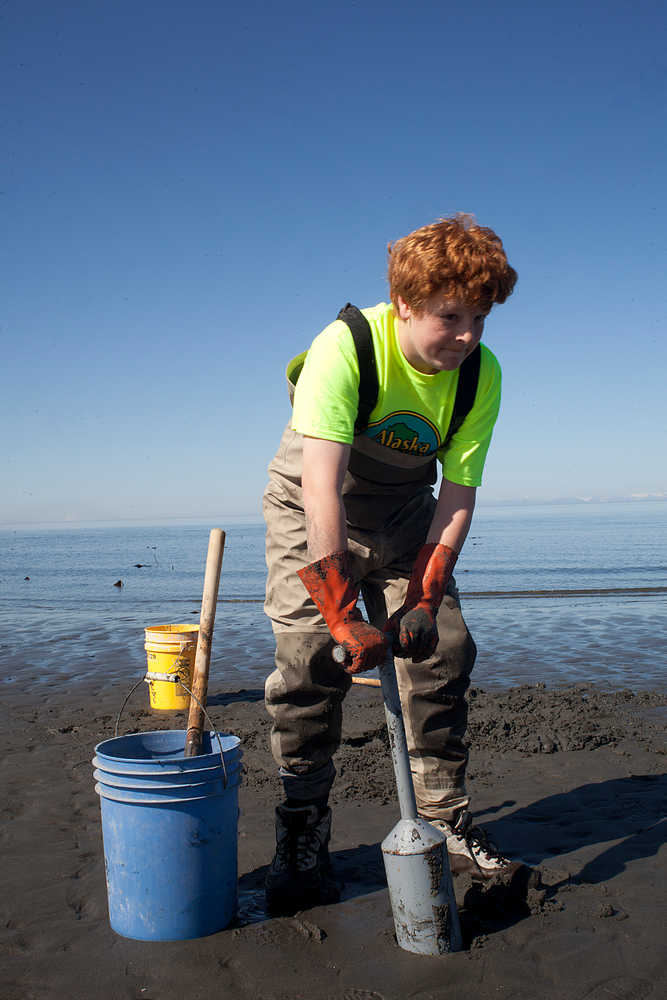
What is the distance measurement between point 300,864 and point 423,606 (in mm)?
1112

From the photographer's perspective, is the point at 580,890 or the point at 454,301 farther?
the point at 580,890

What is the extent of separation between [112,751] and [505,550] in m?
22.3

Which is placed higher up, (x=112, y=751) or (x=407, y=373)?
(x=407, y=373)

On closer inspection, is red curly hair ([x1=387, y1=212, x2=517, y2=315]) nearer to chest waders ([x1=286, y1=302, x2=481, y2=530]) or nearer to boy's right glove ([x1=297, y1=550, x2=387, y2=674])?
chest waders ([x1=286, y1=302, x2=481, y2=530])

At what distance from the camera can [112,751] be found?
2895 mm

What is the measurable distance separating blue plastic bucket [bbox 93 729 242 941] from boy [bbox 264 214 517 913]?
0.33 m

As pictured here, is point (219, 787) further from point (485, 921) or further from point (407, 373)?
point (407, 373)

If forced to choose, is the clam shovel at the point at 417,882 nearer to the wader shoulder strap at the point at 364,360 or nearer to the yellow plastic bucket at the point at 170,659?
the wader shoulder strap at the point at 364,360

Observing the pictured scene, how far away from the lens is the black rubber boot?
2.82 metres

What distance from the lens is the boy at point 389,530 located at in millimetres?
2604

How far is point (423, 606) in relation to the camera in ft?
8.86

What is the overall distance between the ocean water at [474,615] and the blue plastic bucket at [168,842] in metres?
4.28

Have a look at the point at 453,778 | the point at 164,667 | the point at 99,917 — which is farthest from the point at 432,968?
the point at 164,667

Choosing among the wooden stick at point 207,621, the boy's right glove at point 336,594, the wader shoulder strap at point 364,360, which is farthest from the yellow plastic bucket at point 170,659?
the wader shoulder strap at point 364,360
